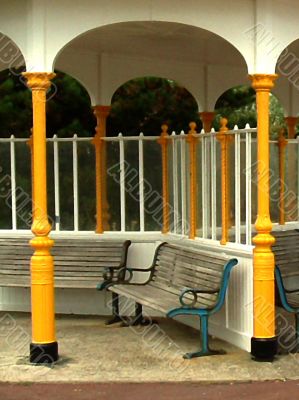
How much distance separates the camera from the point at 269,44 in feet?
21.1

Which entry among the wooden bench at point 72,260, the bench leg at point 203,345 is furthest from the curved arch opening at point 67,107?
the bench leg at point 203,345

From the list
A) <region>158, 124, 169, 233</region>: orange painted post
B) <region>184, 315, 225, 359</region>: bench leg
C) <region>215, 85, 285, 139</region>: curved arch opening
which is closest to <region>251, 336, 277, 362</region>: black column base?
<region>184, 315, 225, 359</region>: bench leg

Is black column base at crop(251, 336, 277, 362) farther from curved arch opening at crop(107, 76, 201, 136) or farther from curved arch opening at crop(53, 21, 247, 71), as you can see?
curved arch opening at crop(107, 76, 201, 136)

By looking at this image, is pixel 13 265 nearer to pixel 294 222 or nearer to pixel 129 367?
pixel 129 367

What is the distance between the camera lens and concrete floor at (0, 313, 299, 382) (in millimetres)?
5957

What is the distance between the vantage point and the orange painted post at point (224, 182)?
706cm

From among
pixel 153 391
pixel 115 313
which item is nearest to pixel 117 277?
pixel 115 313

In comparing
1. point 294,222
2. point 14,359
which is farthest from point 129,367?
point 294,222

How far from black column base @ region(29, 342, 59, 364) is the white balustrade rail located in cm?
209

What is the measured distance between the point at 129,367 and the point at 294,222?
3.71 metres

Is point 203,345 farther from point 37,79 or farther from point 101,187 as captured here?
point 101,187

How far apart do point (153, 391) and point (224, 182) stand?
2361 millimetres

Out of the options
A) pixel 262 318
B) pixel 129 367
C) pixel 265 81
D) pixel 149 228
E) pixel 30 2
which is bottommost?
pixel 129 367

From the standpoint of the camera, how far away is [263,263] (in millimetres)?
6398
